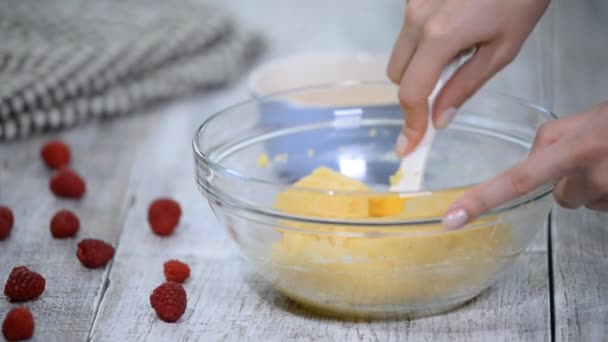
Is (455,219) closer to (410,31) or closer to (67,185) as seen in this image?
(410,31)

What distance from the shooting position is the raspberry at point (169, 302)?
930 millimetres

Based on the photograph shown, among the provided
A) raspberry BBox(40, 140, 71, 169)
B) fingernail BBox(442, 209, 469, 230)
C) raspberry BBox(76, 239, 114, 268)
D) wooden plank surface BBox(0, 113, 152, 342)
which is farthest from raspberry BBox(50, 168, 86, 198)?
fingernail BBox(442, 209, 469, 230)

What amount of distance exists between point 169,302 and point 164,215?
0.28m

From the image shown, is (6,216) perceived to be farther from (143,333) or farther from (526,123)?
(526,123)

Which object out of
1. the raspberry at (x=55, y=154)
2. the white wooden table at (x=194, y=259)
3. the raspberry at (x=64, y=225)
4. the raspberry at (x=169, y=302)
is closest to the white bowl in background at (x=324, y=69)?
the white wooden table at (x=194, y=259)

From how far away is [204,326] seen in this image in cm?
94

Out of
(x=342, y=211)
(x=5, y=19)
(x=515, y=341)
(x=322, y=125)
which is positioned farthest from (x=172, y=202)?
(x=5, y=19)

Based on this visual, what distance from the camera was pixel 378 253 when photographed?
0.86m

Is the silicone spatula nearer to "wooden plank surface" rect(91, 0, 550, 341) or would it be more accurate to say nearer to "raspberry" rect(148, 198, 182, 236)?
"wooden plank surface" rect(91, 0, 550, 341)

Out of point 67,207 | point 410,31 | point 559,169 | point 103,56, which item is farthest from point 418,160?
point 103,56

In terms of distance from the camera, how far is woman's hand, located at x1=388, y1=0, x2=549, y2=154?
3.05 ft

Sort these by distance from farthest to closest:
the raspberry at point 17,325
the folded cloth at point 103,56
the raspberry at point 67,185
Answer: the folded cloth at point 103,56
the raspberry at point 67,185
the raspberry at point 17,325

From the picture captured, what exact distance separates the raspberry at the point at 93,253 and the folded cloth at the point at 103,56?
0.52 metres

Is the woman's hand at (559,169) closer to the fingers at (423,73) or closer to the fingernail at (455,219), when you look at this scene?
the fingernail at (455,219)
